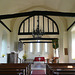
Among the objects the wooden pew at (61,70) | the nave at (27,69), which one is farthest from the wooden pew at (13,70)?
the wooden pew at (61,70)

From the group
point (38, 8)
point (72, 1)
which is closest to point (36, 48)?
point (38, 8)

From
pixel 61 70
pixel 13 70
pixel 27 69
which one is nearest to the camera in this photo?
pixel 61 70

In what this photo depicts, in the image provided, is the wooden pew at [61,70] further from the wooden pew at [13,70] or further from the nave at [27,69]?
the wooden pew at [13,70]

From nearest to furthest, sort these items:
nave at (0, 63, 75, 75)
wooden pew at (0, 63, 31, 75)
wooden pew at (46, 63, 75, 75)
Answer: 1. wooden pew at (46, 63, 75, 75)
2. nave at (0, 63, 75, 75)
3. wooden pew at (0, 63, 31, 75)

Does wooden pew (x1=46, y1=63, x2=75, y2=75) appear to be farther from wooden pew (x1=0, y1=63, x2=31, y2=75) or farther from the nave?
wooden pew (x1=0, y1=63, x2=31, y2=75)

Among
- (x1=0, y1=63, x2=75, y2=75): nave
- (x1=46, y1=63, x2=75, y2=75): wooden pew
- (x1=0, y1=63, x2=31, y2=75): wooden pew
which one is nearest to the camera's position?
(x1=46, y1=63, x2=75, y2=75): wooden pew

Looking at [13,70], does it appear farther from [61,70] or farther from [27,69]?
[27,69]

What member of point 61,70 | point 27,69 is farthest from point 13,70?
point 27,69

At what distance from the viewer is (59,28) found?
10.5 meters

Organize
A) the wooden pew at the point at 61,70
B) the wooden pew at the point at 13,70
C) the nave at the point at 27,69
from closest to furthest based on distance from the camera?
the wooden pew at the point at 61,70, the nave at the point at 27,69, the wooden pew at the point at 13,70

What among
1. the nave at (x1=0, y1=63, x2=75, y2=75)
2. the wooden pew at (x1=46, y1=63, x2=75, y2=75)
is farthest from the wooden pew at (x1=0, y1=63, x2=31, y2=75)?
the wooden pew at (x1=46, y1=63, x2=75, y2=75)

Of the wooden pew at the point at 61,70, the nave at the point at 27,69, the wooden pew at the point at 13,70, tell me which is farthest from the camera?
the wooden pew at the point at 13,70

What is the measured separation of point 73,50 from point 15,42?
5088 millimetres

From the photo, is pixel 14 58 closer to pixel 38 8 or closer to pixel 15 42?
pixel 15 42
